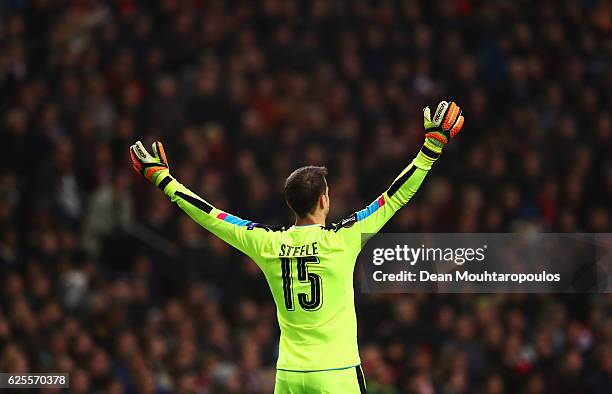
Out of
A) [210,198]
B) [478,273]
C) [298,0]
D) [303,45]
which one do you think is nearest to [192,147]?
[210,198]

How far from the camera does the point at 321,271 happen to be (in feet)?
20.5

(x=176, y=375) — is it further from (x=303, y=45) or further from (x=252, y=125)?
(x=303, y=45)

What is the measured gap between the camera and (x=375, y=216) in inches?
246

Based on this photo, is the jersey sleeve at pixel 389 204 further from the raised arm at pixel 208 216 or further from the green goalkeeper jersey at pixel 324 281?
the raised arm at pixel 208 216

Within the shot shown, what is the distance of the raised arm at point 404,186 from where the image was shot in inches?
246

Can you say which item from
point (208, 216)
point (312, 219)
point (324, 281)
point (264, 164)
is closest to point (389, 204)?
point (312, 219)

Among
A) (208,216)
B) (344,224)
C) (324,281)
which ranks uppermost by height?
(208,216)

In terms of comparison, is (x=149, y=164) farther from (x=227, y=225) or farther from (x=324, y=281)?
(x=324, y=281)

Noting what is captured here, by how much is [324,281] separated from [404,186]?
27.8 inches

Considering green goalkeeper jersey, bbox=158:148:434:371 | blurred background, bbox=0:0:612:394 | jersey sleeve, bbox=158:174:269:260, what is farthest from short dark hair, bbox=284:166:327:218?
blurred background, bbox=0:0:612:394

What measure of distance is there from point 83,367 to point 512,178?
6534 millimetres

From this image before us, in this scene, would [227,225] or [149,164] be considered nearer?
[227,225]

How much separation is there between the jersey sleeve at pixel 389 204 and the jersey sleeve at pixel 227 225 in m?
0.51

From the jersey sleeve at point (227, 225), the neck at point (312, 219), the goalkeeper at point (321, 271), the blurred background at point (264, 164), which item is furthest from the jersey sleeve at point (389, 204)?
the blurred background at point (264, 164)
